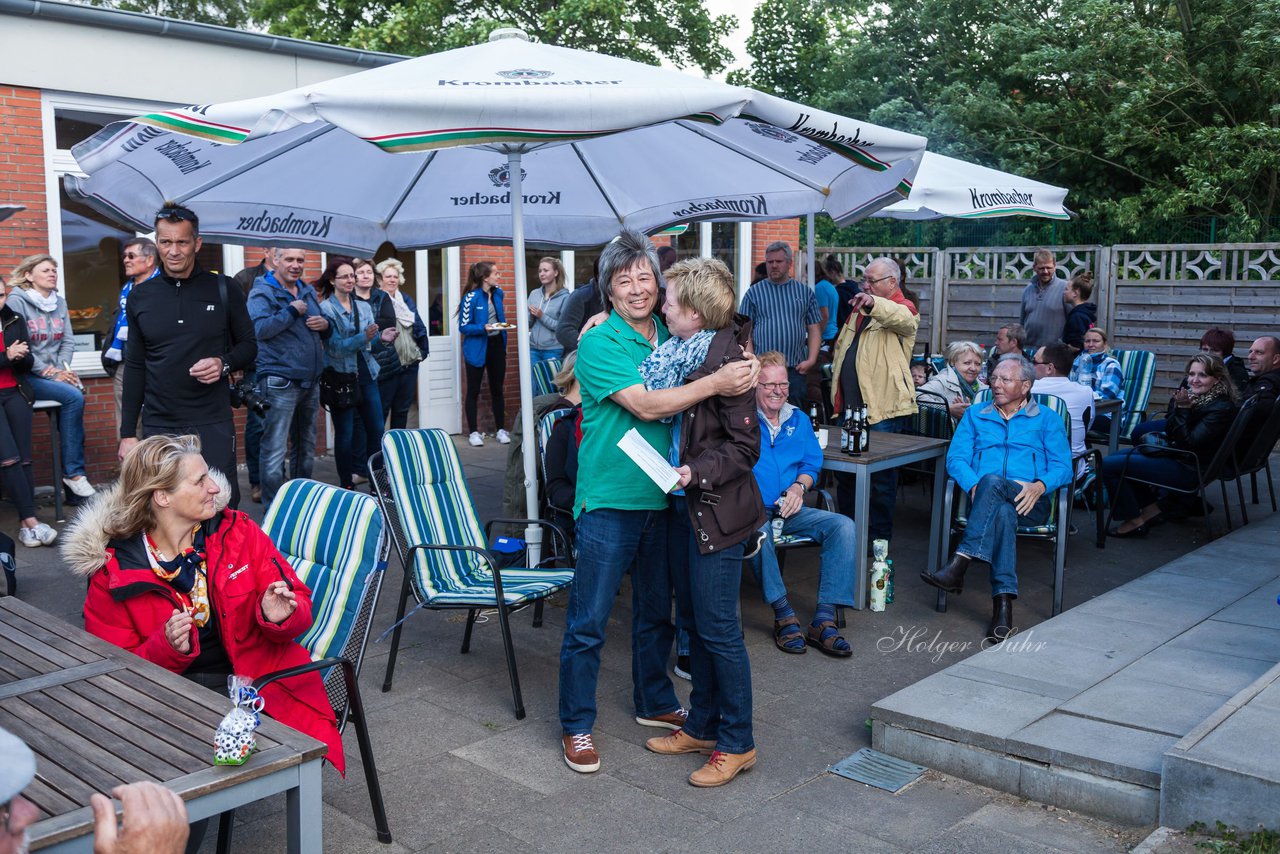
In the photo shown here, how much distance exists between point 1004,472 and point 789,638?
A: 146cm

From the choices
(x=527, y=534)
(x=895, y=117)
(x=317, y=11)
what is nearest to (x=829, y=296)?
(x=527, y=534)

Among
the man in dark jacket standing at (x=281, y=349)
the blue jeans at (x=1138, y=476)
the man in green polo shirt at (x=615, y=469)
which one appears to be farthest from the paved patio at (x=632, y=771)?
the blue jeans at (x=1138, y=476)

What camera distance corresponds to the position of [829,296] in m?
10.6

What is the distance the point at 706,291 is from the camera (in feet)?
12.3

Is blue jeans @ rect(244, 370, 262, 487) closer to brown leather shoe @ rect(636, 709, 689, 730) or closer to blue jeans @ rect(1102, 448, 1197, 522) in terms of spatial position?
brown leather shoe @ rect(636, 709, 689, 730)

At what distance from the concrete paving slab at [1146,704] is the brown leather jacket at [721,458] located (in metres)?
1.43

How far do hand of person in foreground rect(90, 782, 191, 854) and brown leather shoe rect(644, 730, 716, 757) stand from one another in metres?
2.53

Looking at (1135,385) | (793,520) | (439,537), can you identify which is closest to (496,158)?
(439,537)

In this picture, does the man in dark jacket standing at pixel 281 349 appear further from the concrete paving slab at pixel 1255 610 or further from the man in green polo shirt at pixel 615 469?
the concrete paving slab at pixel 1255 610

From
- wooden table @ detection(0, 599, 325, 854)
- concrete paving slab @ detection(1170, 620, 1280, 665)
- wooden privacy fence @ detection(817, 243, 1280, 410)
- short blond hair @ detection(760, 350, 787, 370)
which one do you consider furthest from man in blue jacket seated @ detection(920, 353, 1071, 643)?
wooden privacy fence @ detection(817, 243, 1280, 410)

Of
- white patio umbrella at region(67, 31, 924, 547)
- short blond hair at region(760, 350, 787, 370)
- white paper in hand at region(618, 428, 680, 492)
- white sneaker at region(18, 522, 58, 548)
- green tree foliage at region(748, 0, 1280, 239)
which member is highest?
green tree foliage at region(748, 0, 1280, 239)

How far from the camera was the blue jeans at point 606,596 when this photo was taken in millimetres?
3928

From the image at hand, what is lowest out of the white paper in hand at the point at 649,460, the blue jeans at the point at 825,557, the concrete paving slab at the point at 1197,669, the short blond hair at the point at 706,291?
the concrete paving slab at the point at 1197,669

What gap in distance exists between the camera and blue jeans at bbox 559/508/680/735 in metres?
3.93
